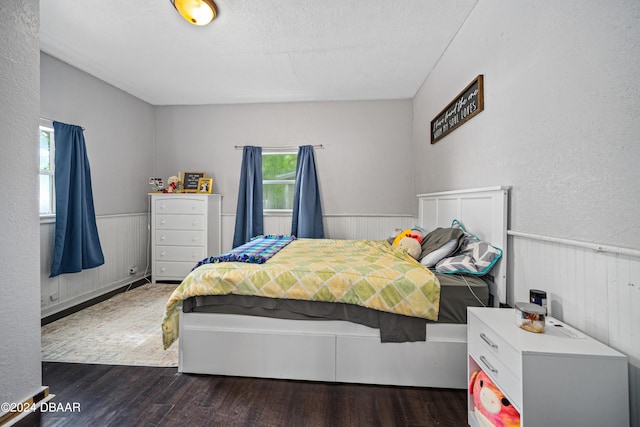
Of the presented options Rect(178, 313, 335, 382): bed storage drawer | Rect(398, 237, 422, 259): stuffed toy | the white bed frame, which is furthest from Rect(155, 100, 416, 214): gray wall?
Rect(178, 313, 335, 382): bed storage drawer

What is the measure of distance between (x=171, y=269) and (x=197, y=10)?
3.04m

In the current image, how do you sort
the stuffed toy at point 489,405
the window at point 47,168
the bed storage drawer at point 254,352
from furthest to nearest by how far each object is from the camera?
the window at point 47,168 < the bed storage drawer at point 254,352 < the stuffed toy at point 489,405

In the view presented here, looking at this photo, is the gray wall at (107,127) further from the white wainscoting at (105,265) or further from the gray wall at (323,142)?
the gray wall at (323,142)

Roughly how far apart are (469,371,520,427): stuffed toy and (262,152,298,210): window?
3153mm

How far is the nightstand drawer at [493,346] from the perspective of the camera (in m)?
0.94

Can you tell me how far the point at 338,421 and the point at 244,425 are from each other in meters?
0.48

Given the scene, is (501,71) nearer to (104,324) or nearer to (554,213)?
(554,213)

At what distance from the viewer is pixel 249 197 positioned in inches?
153

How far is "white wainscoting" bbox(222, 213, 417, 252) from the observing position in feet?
12.7

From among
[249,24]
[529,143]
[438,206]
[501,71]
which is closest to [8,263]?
[249,24]

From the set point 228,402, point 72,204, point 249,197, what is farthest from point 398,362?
point 72,204

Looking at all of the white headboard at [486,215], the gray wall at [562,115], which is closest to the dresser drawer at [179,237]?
the white headboard at [486,215]

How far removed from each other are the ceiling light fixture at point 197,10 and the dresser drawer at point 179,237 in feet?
8.08

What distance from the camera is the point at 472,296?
5.20ft
